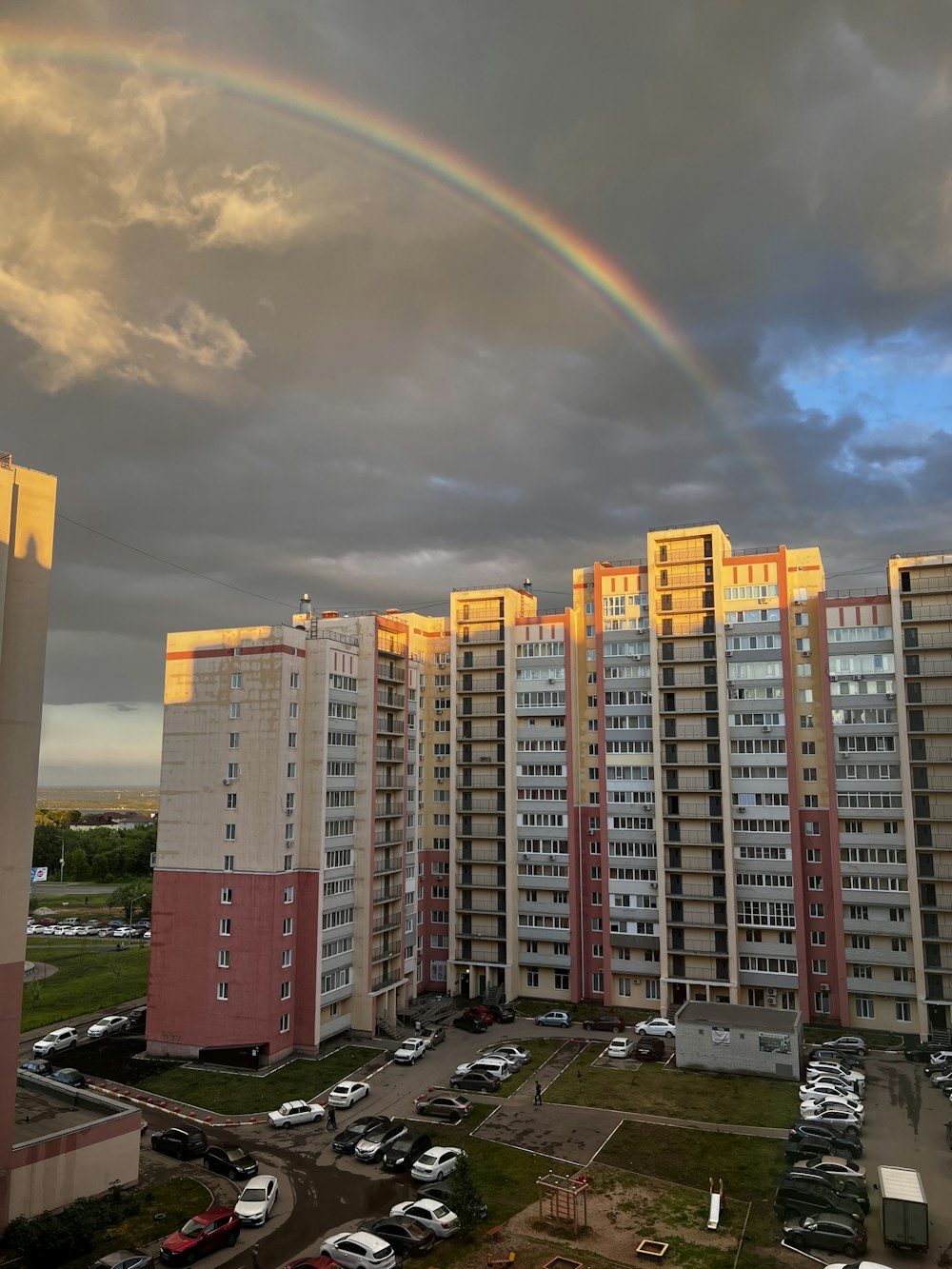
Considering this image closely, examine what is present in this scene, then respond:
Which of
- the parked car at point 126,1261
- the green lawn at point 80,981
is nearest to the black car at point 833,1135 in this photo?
the parked car at point 126,1261

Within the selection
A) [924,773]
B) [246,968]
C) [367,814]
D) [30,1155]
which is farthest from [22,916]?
[924,773]

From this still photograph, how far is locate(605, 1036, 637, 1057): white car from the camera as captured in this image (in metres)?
54.1

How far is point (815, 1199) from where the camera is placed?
3238 centimetres

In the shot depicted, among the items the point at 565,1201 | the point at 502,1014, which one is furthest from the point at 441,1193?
the point at 502,1014

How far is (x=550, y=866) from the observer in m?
70.2

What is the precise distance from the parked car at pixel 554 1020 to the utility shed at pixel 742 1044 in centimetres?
1114

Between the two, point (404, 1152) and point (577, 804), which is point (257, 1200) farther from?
point (577, 804)

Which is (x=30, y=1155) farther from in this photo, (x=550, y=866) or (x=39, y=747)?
(x=550, y=866)

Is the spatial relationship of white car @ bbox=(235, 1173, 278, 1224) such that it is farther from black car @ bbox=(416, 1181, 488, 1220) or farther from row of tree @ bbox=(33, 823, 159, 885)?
row of tree @ bbox=(33, 823, 159, 885)

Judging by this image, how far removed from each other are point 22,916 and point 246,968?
72.8 feet

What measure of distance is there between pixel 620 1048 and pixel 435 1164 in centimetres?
2144

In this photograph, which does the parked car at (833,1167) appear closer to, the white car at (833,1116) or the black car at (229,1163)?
the white car at (833,1116)

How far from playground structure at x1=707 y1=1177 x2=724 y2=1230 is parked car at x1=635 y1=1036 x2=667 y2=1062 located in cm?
1860

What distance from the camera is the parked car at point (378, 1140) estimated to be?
127 feet
